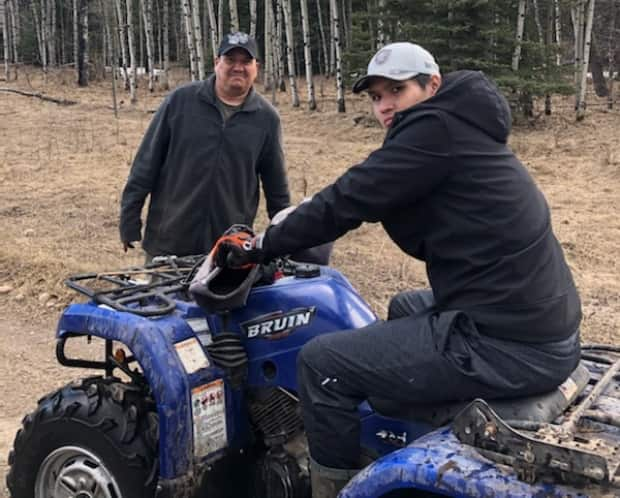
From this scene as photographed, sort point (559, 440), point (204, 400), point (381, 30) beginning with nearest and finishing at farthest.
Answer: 1. point (559, 440)
2. point (204, 400)
3. point (381, 30)

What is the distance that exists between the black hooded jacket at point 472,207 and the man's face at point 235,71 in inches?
88.3

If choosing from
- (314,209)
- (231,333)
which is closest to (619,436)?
(314,209)

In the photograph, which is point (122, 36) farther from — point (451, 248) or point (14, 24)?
point (451, 248)

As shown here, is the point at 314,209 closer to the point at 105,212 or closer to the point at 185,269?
the point at 185,269

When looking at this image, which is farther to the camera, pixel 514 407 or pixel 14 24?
pixel 14 24

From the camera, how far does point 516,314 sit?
9.11 ft

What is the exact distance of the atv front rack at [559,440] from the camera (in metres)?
2.32

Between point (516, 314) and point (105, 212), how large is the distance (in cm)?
989

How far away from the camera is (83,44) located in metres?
34.2

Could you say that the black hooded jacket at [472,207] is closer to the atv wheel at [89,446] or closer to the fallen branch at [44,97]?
the atv wheel at [89,446]

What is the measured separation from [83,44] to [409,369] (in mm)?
34061

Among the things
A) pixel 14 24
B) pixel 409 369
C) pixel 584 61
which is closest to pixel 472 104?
pixel 409 369

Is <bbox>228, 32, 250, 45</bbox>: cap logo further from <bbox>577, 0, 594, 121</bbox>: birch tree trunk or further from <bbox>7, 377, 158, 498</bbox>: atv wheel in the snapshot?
<bbox>577, 0, 594, 121</bbox>: birch tree trunk

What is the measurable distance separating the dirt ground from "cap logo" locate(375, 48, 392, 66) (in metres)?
3.07
